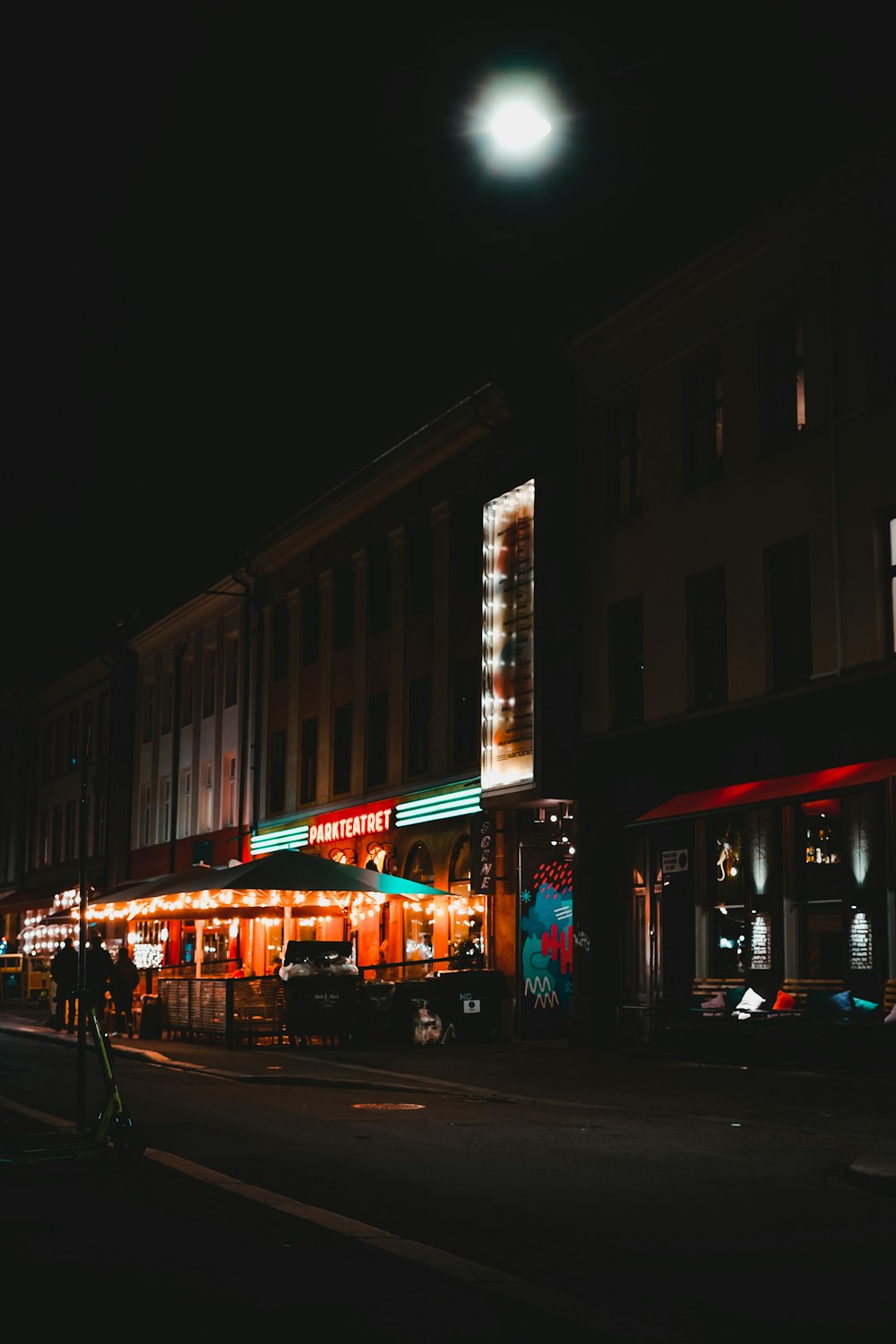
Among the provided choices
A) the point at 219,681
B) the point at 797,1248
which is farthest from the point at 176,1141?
the point at 219,681

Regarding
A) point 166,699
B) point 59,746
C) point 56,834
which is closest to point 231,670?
point 166,699

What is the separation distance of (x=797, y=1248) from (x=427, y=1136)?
228 inches

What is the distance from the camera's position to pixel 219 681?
1698 inches

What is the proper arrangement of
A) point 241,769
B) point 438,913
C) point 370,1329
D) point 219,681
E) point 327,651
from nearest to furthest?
point 370,1329 < point 438,913 < point 327,651 < point 241,769 < point 219,681

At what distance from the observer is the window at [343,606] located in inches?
1405

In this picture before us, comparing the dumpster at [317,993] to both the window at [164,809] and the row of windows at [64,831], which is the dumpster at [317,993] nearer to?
the window at [164,809]

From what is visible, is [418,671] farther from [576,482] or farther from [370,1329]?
[370,1329]

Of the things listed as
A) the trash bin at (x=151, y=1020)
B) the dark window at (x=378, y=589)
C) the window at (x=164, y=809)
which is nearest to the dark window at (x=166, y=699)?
the window at (x=164, y=809)

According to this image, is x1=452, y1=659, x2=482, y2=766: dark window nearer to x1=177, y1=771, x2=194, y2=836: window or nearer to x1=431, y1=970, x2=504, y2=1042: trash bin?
x1=431, y1=970, x2=504, y2=1042: trash bin

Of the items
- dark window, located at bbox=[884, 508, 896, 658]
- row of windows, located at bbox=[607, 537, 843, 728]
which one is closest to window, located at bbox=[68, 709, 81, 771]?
row of windows, located at bbox=[607, 537, 843, 728]

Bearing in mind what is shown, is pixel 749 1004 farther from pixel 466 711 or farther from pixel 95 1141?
pixel 95 1141

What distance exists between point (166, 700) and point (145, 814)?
4.00 meters

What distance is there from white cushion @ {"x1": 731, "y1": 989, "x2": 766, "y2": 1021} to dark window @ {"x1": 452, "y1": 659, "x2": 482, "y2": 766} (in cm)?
940

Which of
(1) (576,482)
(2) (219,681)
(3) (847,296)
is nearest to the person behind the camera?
(3) (847,296)
